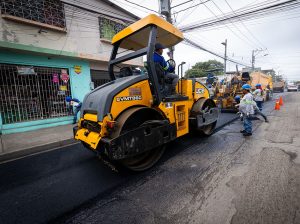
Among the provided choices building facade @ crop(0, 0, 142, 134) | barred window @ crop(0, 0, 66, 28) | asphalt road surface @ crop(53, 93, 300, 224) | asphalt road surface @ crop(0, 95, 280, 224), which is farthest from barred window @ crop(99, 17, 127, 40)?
asphalt road surface @ crop(53, 93, 300, 224)

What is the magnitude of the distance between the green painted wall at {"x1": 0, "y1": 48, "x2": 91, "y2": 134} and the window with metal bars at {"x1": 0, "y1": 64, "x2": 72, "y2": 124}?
20cm

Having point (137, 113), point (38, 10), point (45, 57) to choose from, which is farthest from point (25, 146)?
point (38, 10)

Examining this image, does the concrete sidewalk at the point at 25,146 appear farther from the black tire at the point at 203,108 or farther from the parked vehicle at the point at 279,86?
the parked vehicle at the point at 279,86

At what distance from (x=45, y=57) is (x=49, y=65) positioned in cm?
37

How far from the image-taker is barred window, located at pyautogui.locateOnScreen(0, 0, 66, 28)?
6375 mm

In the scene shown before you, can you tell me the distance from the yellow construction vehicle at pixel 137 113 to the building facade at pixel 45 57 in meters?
4.73

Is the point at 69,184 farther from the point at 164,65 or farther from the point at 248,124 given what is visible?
the point at 248,124

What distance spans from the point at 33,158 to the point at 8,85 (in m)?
4.44

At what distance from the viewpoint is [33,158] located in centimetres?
408

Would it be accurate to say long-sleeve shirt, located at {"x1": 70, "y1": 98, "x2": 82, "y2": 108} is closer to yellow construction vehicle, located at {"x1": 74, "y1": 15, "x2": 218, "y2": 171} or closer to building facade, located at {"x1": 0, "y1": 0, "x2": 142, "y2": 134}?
building facade, located at {"x1": 0, "y1": 0, "x2": 142, "y2": 134}

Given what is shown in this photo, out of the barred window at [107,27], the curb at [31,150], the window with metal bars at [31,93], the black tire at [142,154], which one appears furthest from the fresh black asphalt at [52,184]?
the barred window at [107,27]

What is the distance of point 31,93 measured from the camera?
719 cm

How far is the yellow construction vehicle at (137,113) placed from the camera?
8.17 feet

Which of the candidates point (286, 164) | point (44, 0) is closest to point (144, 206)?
point (286, 164)
